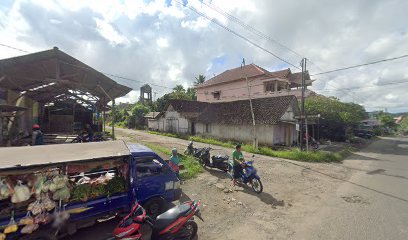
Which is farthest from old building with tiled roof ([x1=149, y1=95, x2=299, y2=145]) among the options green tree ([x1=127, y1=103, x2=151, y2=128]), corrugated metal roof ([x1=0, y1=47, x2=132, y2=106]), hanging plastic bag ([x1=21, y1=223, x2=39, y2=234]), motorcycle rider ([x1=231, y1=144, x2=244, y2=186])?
hanging plastic bag ([x1=21, y1=223, x2=39, y2=234])

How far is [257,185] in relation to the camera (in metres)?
7.43

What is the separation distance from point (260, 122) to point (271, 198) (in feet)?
43.2

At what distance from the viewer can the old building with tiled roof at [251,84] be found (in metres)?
28.2

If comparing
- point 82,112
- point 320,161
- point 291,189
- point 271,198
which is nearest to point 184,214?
point 271,198

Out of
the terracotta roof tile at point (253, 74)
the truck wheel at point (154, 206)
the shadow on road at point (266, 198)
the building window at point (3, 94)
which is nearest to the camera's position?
the truck wheel at point (154, 206)

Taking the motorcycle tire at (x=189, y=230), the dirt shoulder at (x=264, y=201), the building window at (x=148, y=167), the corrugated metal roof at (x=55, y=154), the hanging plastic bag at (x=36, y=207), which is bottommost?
the dirt shoulder at (x=264, y=201)

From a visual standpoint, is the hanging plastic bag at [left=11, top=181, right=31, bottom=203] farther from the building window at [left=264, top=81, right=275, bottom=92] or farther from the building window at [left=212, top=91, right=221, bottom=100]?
the building window at [left=212, top=91, right=221, bottom=100]

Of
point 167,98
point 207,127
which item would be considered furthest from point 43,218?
point 167,98

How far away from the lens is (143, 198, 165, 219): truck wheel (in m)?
5.17

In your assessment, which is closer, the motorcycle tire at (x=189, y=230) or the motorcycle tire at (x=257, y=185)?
the motorcycle tire at (x=189, y=230)

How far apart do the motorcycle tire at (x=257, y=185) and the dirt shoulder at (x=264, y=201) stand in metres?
0.17

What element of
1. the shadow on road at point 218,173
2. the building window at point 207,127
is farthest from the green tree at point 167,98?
the shadow on road at point 218,173

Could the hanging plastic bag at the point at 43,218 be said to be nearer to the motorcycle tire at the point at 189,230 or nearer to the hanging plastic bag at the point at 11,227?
the hanging plastic bag at the point at 11,227

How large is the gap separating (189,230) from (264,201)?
10.5 ft
